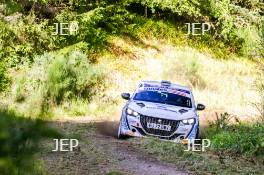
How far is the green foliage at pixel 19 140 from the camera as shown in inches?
92.0

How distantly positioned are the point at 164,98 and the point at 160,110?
96cm

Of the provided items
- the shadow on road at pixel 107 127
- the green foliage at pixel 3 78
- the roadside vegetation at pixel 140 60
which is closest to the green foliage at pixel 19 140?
the roadside vegetation at pixel 140 60

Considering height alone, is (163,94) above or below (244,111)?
above

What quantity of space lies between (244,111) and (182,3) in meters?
8.82

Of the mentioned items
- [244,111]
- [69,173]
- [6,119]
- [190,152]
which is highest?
[6,119]

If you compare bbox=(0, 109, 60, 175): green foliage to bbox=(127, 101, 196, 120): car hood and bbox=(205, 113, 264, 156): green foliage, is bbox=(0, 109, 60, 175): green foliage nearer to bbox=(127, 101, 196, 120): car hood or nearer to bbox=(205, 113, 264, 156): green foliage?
bbox=(205, 113, 264, 156): green foliage

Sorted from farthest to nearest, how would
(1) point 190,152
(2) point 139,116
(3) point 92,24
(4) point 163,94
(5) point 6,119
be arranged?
(3) point 92,24
(4) point 163,94
(2) point 139,116
(1) point 190,152
(5) point 6,119

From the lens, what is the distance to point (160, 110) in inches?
514

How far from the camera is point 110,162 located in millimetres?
9914

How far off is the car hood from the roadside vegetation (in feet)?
3.03

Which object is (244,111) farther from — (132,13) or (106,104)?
(132,13)

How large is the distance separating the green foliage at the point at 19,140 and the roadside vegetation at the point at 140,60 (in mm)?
7960

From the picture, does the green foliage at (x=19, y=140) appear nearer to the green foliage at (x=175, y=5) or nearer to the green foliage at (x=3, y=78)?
the green foliage at (x=3, y=78)

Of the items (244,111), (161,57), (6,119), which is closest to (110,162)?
(6,119)
